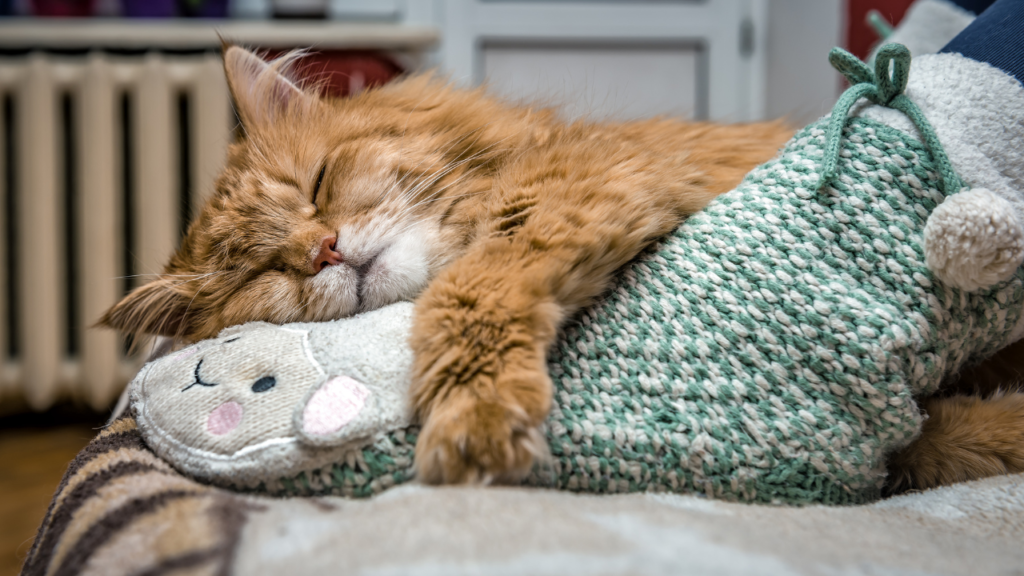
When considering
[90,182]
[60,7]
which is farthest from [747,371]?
[60,7]

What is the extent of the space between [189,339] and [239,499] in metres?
0.54

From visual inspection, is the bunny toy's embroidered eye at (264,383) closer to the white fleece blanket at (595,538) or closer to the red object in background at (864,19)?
the white fleece blanket at (595,538)

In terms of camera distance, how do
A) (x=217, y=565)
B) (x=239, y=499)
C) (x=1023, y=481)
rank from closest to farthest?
1. (x=217, y=565)
2. (x=239, y=499)
3. (x=1023, y=481)

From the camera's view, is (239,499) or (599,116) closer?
(239,499)

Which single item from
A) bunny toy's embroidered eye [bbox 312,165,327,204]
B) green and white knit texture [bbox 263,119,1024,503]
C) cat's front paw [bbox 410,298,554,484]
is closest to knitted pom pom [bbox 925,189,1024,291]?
green and white knit texture [bbox 263,119,1024,503]

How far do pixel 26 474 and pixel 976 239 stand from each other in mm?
2563

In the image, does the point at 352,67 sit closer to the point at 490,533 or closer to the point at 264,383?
the point at 264,383

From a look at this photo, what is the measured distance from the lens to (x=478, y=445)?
24.3 inches

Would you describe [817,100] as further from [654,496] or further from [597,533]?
[597,533]

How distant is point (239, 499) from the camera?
1.99ft

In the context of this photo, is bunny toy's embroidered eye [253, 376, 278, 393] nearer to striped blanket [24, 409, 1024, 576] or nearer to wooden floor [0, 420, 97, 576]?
striped blanket [24, 409, 1024, 576]

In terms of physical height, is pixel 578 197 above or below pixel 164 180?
below

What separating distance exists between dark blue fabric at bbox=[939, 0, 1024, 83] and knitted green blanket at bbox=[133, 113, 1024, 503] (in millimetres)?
184

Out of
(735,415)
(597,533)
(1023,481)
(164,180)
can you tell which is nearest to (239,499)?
(597,533)
